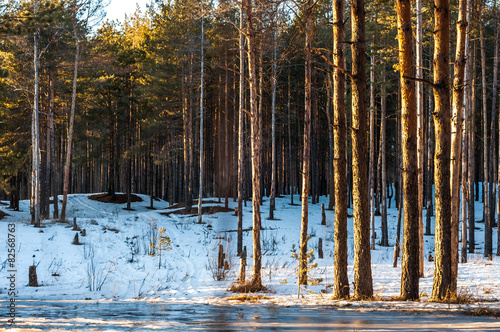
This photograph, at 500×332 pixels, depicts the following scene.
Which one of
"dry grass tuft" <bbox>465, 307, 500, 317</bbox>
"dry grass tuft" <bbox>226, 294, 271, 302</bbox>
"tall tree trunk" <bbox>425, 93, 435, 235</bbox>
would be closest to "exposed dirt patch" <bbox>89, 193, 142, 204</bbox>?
"tall tree trunk" <bbox>425, 93, 435, 235</bbox>

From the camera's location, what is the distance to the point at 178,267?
1370cm

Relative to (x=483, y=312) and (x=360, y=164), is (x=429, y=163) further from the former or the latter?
(x=483, y=312)

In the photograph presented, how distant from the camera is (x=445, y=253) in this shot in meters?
7.81

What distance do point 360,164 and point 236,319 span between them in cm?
377

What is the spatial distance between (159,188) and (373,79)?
3206 centimetres

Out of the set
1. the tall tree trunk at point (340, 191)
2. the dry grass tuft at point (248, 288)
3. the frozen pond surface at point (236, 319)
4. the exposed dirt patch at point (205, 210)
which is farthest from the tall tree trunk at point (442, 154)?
the exposed dirt patch at point (205, 210)

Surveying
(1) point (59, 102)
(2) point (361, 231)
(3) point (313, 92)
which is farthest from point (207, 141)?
(2) point (361, 231)

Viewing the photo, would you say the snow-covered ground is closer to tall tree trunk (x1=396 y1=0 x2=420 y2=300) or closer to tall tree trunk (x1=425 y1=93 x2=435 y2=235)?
tall tree trunk (x1=396 y1=0 x2=420 y2=300)

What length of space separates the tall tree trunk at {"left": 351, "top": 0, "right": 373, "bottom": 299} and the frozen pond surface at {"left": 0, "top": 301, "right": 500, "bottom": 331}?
1.40m

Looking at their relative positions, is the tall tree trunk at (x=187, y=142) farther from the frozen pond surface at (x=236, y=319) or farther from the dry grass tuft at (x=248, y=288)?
the frozen pond surface at (x=236, y=319)

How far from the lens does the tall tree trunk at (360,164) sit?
820 centimetres

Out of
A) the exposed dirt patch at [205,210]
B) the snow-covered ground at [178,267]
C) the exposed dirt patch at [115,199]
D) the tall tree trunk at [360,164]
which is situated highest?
the tall tree trunk at [360,164]

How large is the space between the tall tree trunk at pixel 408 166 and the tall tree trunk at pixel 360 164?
2.32ft

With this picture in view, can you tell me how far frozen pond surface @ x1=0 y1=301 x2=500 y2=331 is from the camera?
5814 mm
